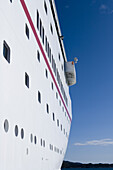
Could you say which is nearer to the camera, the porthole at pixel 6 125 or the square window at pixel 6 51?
the porthole at pixel 6 125

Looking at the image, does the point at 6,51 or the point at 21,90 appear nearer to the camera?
the point at 6,51

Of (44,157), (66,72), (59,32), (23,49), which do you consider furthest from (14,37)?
(66,72)

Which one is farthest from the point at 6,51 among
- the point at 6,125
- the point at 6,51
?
the point at 6,125

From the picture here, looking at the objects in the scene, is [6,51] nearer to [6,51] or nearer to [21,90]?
[6,51]

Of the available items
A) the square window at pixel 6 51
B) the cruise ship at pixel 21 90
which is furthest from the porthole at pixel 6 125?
the square window at pixel 6 51

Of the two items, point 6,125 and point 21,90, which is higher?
point 21,90

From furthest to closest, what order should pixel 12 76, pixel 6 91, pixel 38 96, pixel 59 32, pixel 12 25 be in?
1. pixel 59 32
2. pixel 38 96
3. pixel 12 25
4. pixel 12 76
5. pixel 6 91

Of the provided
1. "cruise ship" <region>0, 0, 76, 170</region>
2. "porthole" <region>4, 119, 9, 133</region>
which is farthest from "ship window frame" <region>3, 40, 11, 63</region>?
"porthole" <region>4, 119, 9, 133</region>

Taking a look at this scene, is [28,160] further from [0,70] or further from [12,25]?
[12,25]

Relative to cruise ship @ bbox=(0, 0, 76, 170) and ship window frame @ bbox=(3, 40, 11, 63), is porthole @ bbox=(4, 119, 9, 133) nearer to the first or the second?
cruise ship @ bbox=(0, 0, 76, 170)

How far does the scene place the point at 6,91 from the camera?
426 cm

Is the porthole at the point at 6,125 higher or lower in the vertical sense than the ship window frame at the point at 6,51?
lower

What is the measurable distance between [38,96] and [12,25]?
2.76 m

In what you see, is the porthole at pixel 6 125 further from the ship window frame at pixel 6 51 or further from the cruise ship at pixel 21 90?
the ship window frame at pixel 6 51
